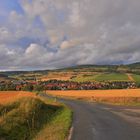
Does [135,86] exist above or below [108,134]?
above

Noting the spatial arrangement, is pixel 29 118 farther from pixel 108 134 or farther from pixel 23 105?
pixel 108 134

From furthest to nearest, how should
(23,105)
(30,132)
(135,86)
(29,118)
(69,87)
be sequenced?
(69,87) < (135,86) < (23,105) < (29,118) < (30,132)

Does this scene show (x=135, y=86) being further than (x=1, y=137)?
Yes

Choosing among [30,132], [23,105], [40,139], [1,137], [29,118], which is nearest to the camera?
[40,139]

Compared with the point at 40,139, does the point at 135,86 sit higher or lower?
higher

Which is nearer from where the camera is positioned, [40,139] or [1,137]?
[40,139]

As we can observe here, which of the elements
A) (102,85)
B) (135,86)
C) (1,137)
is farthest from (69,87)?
(1,137)

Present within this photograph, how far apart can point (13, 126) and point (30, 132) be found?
1296 mm

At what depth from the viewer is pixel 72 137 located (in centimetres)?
1520

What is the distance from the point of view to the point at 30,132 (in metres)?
18.6

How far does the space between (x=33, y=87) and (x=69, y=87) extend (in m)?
17.9

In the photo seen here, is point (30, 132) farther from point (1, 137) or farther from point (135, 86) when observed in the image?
point (135, 86)

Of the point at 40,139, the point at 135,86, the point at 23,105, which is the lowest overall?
the point at 40,139

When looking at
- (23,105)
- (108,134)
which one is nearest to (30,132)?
(108,134)
